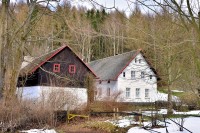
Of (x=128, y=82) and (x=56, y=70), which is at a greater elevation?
(x=56, y=70)

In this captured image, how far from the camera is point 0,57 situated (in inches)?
460

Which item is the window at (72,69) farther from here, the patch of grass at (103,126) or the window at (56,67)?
the patch of grass at (103,126)

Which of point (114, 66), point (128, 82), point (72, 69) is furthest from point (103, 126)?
point (114, 66)

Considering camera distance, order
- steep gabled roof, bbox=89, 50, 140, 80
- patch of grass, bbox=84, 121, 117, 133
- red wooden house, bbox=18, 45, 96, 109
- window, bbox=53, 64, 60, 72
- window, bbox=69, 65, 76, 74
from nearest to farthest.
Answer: patch of grass, bbox=84, 121, 117, 133
red wooden house, bbox=18, 45, 96, 109
window, bbox=53, 64, 60, 72
window, bbox=69, 65, 76, 74
steep gabled roof, bbox=89, 50, 140, 80

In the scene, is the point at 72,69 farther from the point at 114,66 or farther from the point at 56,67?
the point at 114,66

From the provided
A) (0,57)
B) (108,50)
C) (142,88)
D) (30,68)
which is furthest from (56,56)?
(108,50)

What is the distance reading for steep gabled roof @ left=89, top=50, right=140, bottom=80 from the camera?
3430 cm

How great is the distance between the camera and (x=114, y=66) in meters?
36.2

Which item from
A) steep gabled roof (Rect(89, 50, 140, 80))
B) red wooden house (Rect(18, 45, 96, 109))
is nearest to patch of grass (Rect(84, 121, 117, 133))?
red wooden house (Rect(18, 45, 96, 109))

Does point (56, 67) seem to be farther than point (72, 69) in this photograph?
No

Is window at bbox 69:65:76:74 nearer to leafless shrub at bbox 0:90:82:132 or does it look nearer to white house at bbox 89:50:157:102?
white house at bbox 89:50:157:102

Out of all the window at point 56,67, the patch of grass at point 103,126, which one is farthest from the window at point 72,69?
the patch of grass at point 103,126

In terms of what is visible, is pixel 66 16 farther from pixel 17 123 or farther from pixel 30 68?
pixel 30 68

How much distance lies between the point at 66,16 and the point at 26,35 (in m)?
2.93
